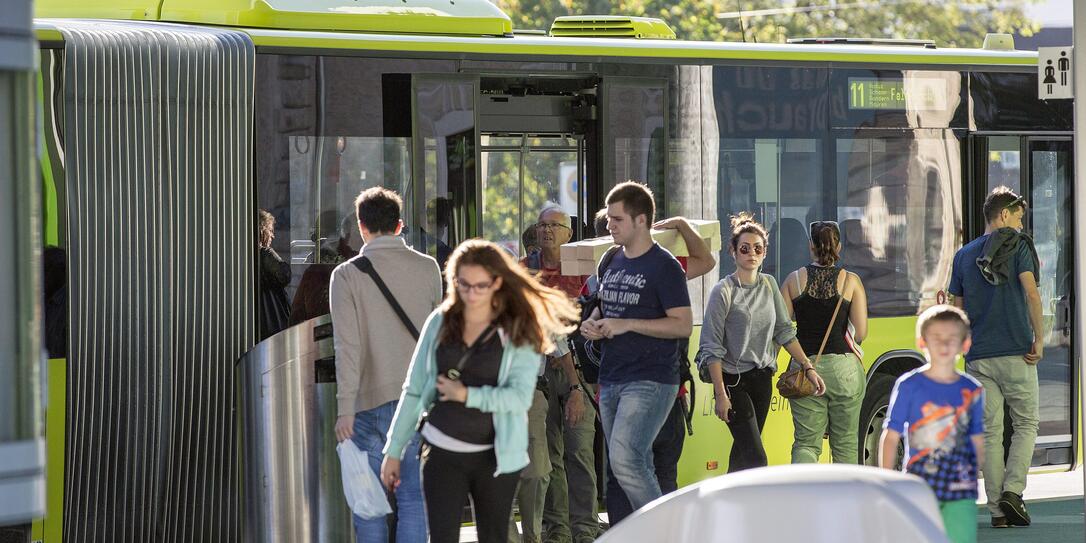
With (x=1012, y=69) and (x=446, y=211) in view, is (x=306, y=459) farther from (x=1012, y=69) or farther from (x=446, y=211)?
(x=1012, y=69)

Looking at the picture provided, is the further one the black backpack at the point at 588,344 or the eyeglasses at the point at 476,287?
the black backpack at the point at 588,344

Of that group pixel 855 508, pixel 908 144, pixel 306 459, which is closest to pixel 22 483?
pixel 855 508

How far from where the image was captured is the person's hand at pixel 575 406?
8.53m

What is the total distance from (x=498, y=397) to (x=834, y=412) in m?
3.79

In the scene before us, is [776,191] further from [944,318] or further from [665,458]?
[944,318]

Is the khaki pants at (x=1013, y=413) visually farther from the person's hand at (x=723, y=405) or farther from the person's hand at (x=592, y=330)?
the person's hand at (x=592, y=330)

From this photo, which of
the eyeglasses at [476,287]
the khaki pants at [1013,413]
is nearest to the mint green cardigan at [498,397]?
the eyeglasses at [476,287]

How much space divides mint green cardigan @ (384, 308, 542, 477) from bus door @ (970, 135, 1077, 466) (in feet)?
18.5

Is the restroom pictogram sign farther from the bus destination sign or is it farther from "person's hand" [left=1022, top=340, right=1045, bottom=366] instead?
the bus destination sign

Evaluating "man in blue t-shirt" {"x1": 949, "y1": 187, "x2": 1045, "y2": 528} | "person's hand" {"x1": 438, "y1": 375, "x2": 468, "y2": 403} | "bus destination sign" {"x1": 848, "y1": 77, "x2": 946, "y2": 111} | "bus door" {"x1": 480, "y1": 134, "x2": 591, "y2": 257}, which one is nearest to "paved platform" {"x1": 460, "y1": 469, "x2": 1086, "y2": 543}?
"man in blue t-shirt" {"x1": 949, "y1": 187, "x2": 1045, "y2": 528}

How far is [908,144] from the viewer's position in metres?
10.5

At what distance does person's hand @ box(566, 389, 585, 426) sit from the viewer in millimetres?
8531

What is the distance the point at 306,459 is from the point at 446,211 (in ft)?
5.16

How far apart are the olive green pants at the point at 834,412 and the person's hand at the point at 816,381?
10 cm
